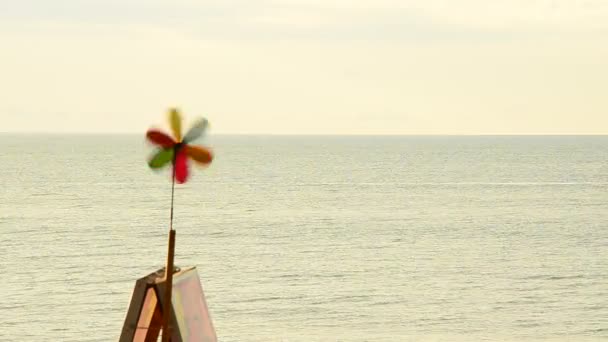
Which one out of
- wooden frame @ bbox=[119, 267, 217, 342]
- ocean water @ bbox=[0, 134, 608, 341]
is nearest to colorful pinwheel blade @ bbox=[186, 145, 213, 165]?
wooden frame @ bbox=[119, 267, 217, 342]

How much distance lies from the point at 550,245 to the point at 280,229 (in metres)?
25.4

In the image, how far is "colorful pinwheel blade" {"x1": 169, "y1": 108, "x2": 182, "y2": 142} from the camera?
440 inches

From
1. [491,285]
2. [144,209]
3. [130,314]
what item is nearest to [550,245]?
[491,285]

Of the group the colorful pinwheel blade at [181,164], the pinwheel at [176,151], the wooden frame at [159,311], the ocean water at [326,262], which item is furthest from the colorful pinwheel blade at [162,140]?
→ the ocean water at [326,262]

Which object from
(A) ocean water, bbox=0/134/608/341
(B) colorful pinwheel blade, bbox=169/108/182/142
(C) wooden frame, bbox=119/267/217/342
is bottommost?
(A) ocean water, bbox=0/134/608/341

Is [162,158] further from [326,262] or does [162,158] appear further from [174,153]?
[326,262]

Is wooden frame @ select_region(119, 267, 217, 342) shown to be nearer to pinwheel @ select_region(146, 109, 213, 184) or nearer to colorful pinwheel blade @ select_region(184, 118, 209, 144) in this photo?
pinwheel @ select_region(146, 109, 213, 184)

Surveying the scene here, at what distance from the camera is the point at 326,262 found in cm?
8062

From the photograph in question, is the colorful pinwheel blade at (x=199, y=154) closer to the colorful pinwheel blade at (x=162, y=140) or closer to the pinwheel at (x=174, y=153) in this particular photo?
the pinwheel at (x=174, y=153)

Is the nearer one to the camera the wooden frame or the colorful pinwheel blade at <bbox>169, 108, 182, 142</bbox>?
the colorful pinwheel blade at <bbox>169, 108, 182, 142</bbox>

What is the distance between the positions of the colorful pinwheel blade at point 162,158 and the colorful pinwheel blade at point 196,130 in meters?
0.19

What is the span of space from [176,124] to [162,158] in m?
0.36

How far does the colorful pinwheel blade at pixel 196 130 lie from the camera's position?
36.7ft

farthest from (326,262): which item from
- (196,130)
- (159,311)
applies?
(196,130)
